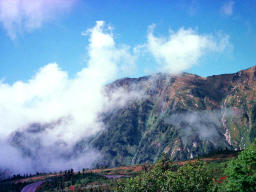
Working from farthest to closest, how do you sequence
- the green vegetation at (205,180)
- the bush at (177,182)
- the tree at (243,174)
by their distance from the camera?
the bush at (177,182), the green vegetation at (205,180), the tree at (243,174)

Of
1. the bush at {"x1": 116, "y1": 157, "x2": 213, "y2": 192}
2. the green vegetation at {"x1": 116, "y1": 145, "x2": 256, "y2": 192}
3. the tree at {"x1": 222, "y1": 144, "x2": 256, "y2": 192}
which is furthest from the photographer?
the bush at {"x1": 116, "y1": 157, "x2": 213, "y2": 192}

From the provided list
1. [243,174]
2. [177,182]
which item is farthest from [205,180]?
[243,174]

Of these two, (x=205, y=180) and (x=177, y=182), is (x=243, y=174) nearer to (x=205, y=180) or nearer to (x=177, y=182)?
(x=205, y=180)

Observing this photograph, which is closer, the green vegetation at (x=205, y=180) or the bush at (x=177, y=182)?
the green vegetation at (x=205, y=180)

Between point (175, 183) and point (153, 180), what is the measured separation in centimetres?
1196

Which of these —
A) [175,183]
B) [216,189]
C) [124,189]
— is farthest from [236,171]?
[124,189]

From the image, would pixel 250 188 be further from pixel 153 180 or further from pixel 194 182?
pixel 153 180

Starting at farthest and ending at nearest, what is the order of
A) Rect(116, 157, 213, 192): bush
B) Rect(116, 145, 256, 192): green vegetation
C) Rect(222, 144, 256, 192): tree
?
Rect(116, 157, 213, 192): bush
Rect(116, 145, 256, 192): green vegetation
Rect(222, 144, 256, 192): tree

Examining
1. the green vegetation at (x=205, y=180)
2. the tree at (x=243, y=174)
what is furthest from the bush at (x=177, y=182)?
the tree at (x=243, y=174)

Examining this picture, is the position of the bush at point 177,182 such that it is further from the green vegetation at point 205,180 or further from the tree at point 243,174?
the tree at point 243,174

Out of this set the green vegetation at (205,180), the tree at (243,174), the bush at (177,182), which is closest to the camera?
the tree at (243,174)

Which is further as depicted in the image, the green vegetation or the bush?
the bush

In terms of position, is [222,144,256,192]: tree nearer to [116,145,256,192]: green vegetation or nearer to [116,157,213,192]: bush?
[116,145,256,192]: green vegetation

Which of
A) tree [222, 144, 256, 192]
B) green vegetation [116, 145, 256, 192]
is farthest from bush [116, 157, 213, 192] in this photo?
tree [222, 144, 256, 192]
